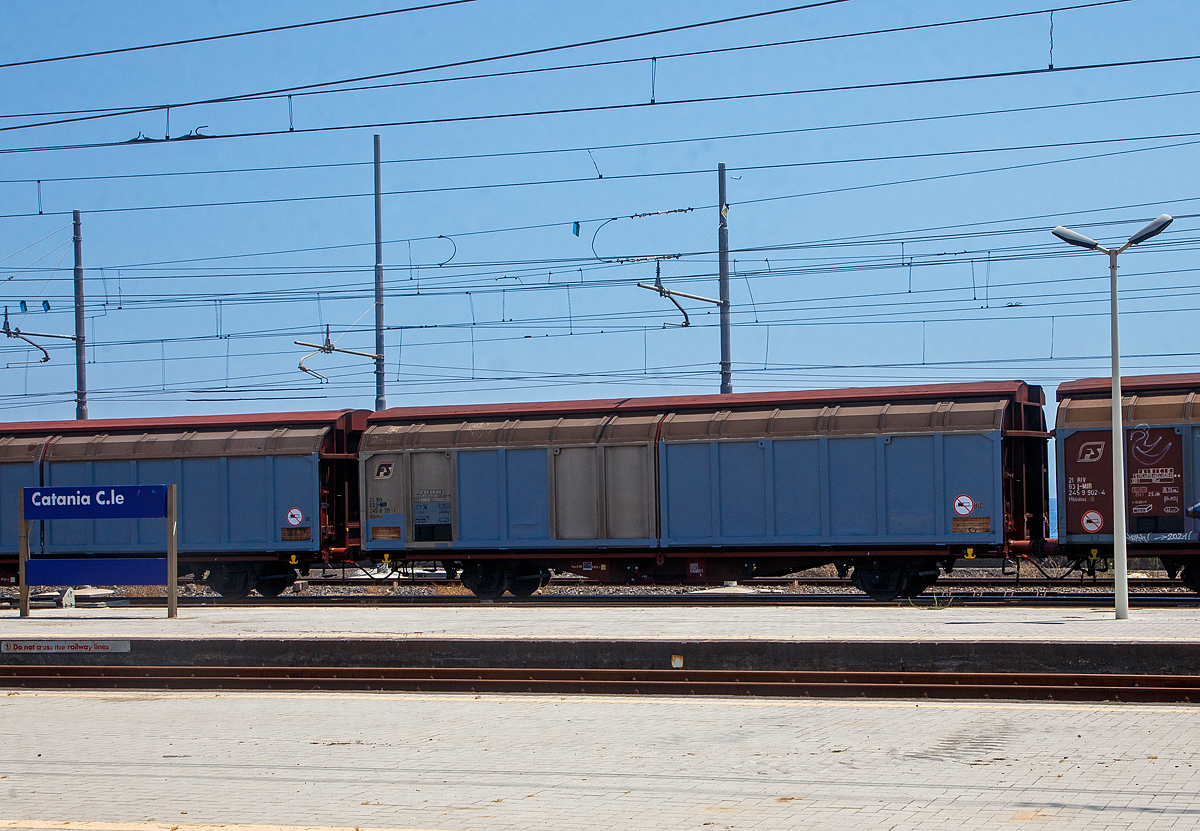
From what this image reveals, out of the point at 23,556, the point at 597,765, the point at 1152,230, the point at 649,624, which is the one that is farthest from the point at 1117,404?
the point at 23,556

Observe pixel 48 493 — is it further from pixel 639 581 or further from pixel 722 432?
pixel 722 432

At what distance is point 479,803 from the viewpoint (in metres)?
6.50

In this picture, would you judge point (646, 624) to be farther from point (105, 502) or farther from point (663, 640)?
point (105, 502)

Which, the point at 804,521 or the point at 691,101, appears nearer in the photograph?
the point at 691,101

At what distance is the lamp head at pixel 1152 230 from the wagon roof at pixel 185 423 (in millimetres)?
13652

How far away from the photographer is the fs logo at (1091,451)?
17.2m

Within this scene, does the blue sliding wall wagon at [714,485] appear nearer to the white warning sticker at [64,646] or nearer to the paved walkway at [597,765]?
the white warning sticker at [64,646]

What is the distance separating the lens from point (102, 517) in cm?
1709

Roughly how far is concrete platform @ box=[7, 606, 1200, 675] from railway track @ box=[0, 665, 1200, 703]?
1.08 ft

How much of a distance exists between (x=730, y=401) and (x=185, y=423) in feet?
34.0

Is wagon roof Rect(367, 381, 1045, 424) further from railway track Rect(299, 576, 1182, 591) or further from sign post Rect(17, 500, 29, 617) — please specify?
sign post Rect(17, 500, 29, 617)

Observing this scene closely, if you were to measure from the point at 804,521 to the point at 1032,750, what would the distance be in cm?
1043

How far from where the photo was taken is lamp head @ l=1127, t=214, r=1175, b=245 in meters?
13.4

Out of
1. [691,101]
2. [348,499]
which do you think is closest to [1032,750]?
[691,101]
